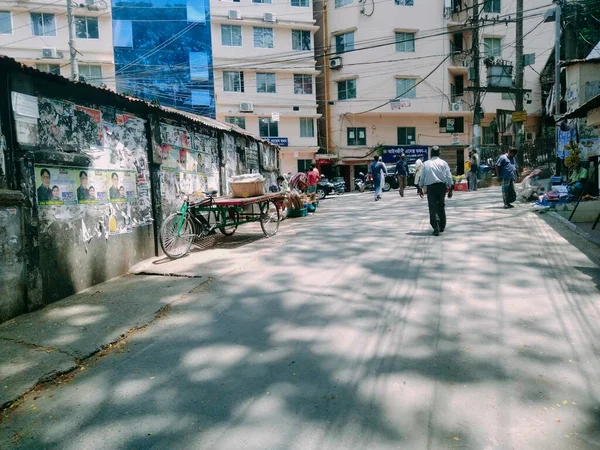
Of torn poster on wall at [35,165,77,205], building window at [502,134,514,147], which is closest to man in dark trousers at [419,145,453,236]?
torn poster on wall at [35,165,77,205]

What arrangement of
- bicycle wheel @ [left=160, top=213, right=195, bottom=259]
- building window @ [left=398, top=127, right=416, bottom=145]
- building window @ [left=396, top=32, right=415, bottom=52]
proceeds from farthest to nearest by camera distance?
building window @ [left=398, top=127, right=416, bottom=145], building window @ [left=396, top=32, right=415, bottom=52], bicycle wheel @ [left=160, top=213, right=195, bottom=259]

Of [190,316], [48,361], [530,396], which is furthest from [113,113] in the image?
[530,396]

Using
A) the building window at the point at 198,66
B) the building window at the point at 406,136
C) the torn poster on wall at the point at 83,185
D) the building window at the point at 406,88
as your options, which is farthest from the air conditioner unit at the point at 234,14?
the torn poster on wall at the point at 83,185

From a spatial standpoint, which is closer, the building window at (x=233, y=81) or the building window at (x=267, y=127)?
the building window at (x=233, y=81)

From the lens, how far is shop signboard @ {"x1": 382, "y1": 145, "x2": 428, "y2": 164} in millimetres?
34844

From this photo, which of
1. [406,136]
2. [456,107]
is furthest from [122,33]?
[456,107]

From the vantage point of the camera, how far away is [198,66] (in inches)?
1213

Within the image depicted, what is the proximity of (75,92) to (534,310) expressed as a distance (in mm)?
5822

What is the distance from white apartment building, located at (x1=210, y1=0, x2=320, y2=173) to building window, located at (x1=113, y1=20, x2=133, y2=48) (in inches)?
219

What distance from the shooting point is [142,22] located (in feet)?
98.4

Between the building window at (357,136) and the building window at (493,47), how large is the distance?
1164 cm

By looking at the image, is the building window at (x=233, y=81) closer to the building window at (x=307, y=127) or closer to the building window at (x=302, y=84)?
the building window at (x=302, y=84)

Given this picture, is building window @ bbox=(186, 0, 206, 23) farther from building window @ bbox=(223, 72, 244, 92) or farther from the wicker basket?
the wicker basket

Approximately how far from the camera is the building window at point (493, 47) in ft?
115
